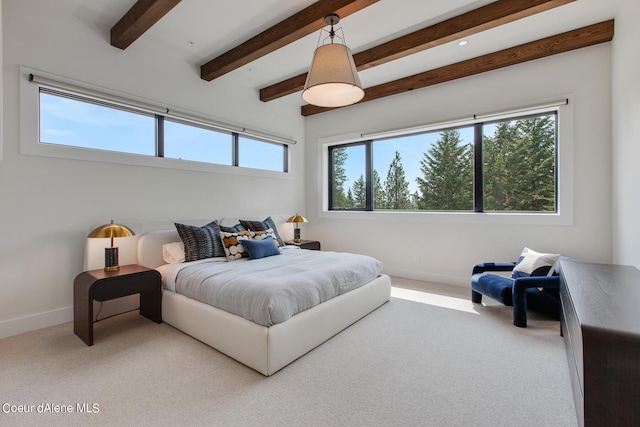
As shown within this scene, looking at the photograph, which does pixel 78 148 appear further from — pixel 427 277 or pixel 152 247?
pixel 427 277

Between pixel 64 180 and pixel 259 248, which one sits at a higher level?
pixel 64 180

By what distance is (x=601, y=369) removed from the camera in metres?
1.15

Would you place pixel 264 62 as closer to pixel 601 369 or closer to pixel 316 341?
pixel 316 341

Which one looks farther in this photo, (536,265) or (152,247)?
(152,247)

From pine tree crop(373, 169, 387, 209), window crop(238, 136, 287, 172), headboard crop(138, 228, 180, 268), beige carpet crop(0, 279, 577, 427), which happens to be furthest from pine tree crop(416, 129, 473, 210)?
headboard crop(138, 228, 180, 268)

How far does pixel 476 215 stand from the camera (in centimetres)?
391

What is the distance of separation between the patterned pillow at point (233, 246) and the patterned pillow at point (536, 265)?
3.01m

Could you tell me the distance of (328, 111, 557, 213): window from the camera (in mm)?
3605

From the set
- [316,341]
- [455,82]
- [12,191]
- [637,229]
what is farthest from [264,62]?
[637,229]

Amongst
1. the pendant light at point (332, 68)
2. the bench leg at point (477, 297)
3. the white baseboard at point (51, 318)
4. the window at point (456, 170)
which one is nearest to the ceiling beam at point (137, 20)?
the pendant light at point (332, 68)

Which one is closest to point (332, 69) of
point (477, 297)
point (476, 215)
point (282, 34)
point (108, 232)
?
point (282, 34)

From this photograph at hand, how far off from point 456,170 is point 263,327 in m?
3.54
